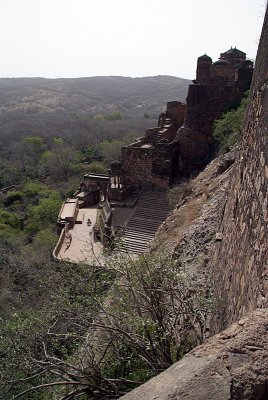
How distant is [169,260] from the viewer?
6008 millimetres

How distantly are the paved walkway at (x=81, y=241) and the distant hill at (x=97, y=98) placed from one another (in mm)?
78106

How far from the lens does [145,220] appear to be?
62.9 feet

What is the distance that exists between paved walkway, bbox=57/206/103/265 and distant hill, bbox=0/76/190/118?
3075 inches

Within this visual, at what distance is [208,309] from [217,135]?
46.9ft

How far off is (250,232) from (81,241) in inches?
623

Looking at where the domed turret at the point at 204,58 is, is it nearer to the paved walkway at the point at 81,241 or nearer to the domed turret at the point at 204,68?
the domed turret at the point at 204,68

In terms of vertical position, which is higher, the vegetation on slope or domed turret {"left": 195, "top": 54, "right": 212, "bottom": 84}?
domed turret {"left": 195, "top": 54, "right": 212, "bottom": 84}

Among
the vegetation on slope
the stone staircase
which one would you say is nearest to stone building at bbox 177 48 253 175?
the stone staircase

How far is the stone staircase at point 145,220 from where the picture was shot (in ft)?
57.5

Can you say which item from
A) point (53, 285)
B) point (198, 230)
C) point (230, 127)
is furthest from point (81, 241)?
point (53, 285)

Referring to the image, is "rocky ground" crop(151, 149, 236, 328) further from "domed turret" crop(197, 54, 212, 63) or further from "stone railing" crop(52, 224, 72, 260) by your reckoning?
"domed turret" crop(197, 54, 212, 63)

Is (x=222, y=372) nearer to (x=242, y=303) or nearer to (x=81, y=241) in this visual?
(x=242, y=303)

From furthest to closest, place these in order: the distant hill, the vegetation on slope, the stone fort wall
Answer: the distant hill < the vegetation on slope < the stone fort wall

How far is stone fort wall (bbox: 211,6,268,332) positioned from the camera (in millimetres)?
3355
